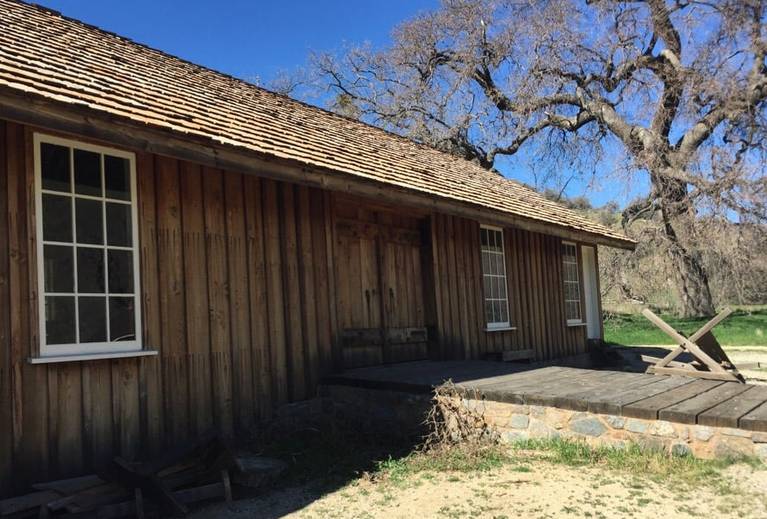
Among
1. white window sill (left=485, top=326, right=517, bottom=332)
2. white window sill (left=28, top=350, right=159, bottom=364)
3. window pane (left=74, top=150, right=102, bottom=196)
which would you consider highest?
window pane (left=74, top=150, right=102, bottom=196)

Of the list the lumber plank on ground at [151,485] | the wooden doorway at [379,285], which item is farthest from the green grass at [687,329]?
the lumber plank on ground at [151,485]

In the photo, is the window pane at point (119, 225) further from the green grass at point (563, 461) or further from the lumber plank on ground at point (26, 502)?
the green grass at point (563, 461)

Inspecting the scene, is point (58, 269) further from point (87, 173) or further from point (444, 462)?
point (444, 462)

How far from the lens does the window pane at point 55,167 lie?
15.8 feet

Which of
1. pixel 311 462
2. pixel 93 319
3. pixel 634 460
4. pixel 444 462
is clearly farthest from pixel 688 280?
pixel 93 319

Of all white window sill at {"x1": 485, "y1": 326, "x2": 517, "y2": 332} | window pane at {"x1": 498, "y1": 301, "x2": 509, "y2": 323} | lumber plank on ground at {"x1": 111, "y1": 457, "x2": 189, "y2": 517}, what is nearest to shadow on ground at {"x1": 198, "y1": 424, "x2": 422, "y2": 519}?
lumber plank on ground at {"x1": 111, "y1": 457, "x2": 189, "y2": 517}

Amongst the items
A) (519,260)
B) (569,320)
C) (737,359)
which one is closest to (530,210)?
(519,260)

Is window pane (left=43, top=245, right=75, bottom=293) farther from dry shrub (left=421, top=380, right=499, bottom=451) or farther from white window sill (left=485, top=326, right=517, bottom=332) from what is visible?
white window sill (left=485, top=326, right=517, bottom=332)

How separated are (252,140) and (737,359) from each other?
11632 mm

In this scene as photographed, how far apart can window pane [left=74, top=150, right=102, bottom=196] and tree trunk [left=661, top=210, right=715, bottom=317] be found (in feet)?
60.7

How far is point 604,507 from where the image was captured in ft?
13.2

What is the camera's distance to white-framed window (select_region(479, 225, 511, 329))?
1033 centimetres

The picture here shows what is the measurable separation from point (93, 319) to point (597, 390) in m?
4.46

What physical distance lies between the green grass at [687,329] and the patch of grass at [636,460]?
13.2m
